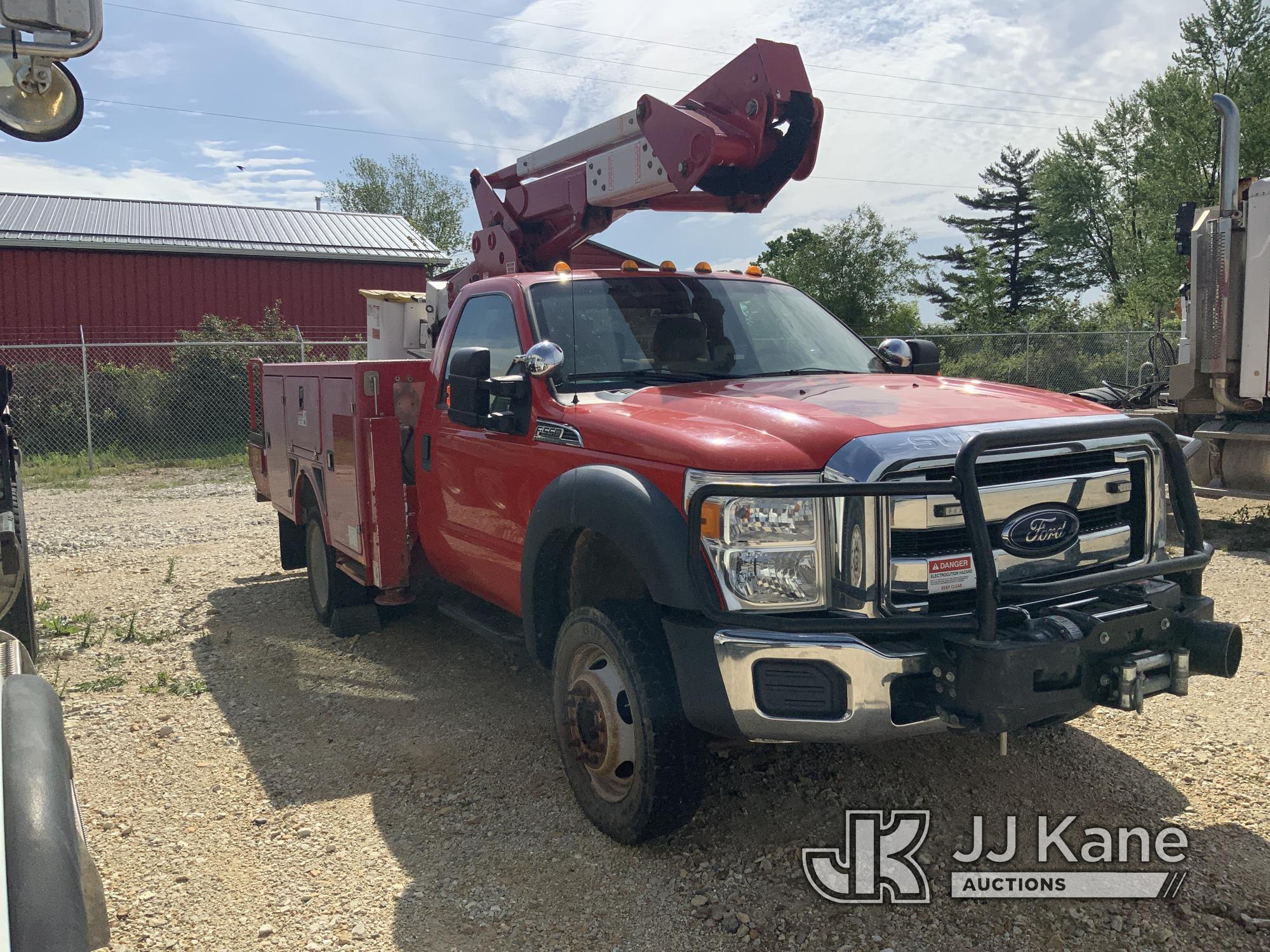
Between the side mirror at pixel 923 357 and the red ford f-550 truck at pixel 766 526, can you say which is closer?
the red ford f-550 truck at pixel 766 526

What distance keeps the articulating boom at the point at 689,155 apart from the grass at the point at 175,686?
124 inches

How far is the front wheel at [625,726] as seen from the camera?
3.34 meters

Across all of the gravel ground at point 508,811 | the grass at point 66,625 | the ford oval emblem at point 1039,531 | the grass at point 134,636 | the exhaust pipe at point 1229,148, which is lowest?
the gravel ground at point 508,811

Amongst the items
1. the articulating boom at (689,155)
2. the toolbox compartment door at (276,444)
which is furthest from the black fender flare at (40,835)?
the toolbox compartment door at (276,444)

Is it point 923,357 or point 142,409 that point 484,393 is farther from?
point 142,409

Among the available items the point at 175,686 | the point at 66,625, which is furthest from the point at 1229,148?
the point at 66,625

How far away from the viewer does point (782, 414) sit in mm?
3389

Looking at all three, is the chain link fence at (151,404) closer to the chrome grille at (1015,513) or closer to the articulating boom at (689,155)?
the articulating boom at (689,155)

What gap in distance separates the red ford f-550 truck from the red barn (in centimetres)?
2057

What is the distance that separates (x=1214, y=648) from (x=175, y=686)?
4.90m

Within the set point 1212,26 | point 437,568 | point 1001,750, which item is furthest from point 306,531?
point 1212,26

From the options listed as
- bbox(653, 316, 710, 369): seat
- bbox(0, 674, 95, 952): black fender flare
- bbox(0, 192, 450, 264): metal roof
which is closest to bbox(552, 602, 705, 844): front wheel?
Answer: bbox(653, 316, 710, 369): seat

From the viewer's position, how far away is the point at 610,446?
3.65m

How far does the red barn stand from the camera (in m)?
22.0
